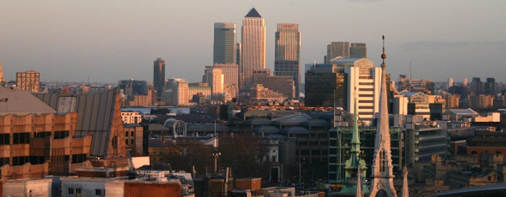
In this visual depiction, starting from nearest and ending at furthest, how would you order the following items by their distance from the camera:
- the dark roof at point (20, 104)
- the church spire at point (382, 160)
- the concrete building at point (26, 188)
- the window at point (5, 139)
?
the concrete building at point (26, 188) → the window at point (5, 139) → the dark roof at point (20, 104) → the church spire at point (382, 160)

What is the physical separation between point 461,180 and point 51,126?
4856 centimetres

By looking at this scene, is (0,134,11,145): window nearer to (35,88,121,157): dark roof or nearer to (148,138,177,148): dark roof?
(35,88,121,157): dark roof

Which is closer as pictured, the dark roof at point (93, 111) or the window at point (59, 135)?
the window at point (59, 135)

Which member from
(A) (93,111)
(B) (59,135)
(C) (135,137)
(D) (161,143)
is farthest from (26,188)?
(D) (161,143)

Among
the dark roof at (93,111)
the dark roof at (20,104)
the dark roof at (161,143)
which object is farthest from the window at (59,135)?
the dark roof at (161,143)

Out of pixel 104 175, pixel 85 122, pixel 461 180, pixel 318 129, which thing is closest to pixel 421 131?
pixel 318 129

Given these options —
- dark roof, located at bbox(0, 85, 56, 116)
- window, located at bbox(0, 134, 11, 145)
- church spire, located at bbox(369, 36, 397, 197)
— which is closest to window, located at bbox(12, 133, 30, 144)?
window, located at bbox(0, 134, 11, 145)

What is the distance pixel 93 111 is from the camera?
72750mm

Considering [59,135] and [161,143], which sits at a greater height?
[59,135]

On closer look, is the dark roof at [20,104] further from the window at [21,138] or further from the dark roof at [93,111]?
the window at [21,138]

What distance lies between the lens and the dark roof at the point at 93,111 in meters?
71.2

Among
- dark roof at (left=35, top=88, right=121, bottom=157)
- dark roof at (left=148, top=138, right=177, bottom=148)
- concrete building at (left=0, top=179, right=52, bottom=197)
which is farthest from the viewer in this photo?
dark roof at (left=148, top=138, right=177, bottom=148)

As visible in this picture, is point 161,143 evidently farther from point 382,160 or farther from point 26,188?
point 26,188

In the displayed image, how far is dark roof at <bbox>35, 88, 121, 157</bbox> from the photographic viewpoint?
71.2 metres
